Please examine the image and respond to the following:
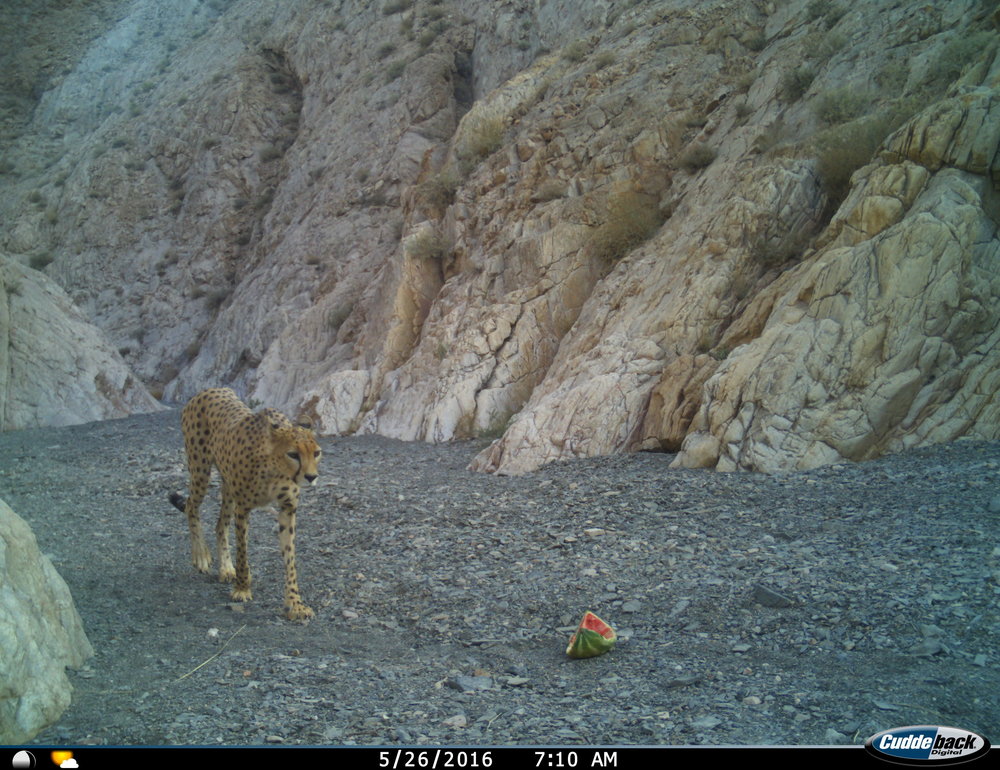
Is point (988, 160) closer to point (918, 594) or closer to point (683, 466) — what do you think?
point (683, 466)

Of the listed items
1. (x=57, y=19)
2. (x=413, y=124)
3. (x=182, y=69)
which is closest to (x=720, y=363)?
(x=413, y=124)

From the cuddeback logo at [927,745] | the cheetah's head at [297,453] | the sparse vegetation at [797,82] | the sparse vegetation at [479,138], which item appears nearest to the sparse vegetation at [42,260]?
the sparse vegetation at [479,138]

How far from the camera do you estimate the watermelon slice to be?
5652 millimetres

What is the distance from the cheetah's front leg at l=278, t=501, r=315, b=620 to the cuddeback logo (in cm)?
448

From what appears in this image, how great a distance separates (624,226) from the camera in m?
16.8

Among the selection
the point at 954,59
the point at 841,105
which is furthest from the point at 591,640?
the point at 954,59

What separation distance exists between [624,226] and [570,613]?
11.6 meters

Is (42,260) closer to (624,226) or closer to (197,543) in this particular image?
(624,226)

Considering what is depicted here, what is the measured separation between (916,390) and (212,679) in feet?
28.4

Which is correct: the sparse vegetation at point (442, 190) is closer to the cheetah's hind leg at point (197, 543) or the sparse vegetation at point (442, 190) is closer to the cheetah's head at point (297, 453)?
the cheetah's hind leg at point (197, 543)

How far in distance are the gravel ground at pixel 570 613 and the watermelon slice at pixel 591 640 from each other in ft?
0.25

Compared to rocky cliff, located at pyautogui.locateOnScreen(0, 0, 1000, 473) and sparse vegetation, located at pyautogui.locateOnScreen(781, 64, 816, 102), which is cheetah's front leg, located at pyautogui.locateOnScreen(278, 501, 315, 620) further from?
sparse vegetation, located at pyautogui.locateOnScreen(781, 64, 816, 102)

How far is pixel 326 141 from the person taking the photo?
112 feet
